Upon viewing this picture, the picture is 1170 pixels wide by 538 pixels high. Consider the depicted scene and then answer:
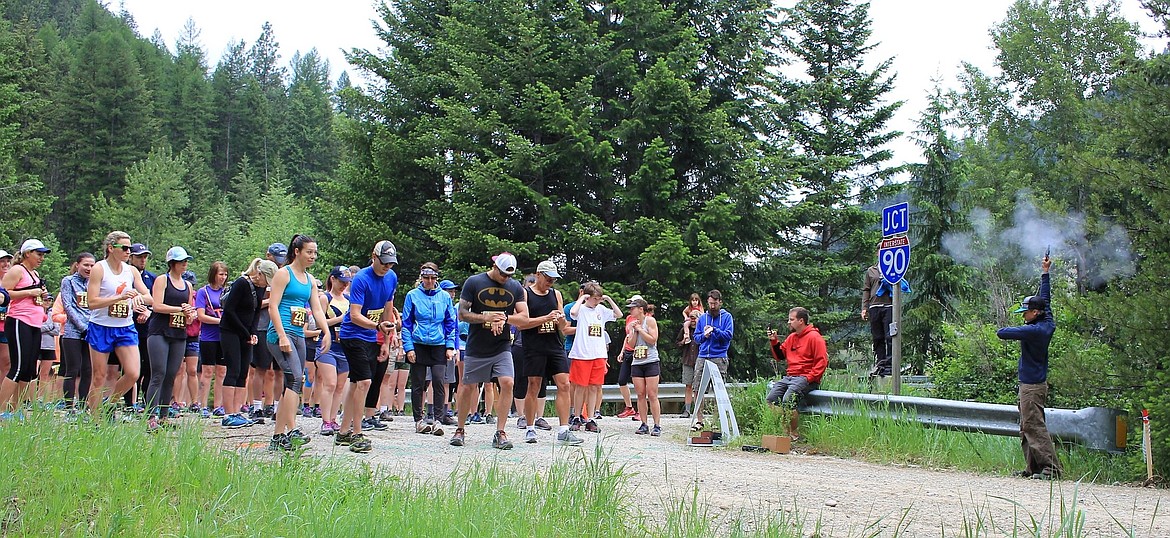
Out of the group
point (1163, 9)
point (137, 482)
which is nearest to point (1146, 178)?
point (1163, 9)

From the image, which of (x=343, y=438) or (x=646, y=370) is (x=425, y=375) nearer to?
(x=646, y=370)

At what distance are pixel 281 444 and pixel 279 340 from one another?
94cm

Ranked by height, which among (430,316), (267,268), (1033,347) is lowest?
(1033,347)

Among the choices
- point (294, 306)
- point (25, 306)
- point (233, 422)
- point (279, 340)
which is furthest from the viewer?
point (233, 422)

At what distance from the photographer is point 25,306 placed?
10047 millimetres

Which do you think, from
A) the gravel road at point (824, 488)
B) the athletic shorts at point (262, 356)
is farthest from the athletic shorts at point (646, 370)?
the athletic shorts at point (262, 356)

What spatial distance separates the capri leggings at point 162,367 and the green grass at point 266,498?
118 inches

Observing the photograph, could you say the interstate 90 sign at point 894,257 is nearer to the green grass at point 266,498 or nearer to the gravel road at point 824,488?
the gravel road at point 824,488

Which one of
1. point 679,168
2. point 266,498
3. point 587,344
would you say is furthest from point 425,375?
point 679,168

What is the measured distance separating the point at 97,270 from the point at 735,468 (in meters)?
6.33

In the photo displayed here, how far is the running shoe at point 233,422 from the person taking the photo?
11039mm

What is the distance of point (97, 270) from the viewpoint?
30.6 feet

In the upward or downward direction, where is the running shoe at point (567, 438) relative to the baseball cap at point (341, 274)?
downward

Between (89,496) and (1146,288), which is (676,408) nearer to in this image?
(1146,288)
